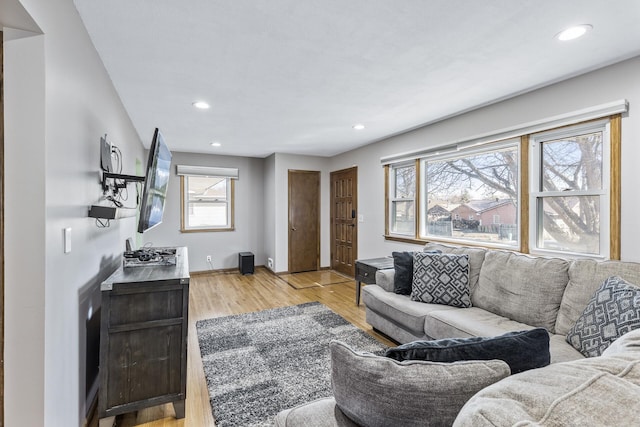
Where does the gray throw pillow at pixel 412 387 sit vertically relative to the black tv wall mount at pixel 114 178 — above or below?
below

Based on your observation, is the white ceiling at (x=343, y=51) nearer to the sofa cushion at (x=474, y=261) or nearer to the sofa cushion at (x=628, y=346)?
the sofa cushion at (x=474, y=261)

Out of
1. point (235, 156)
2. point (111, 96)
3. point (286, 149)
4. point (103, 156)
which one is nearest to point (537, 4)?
point (103, 156)

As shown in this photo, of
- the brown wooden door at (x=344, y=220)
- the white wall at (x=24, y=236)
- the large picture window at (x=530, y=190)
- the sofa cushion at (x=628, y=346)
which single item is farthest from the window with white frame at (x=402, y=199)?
the white wall at (x=24, y=236)

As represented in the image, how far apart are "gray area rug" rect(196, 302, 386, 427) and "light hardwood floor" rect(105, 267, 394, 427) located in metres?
0.08

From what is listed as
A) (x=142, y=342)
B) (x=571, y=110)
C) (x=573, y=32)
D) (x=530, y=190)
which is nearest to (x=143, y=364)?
(x=142, y=342)

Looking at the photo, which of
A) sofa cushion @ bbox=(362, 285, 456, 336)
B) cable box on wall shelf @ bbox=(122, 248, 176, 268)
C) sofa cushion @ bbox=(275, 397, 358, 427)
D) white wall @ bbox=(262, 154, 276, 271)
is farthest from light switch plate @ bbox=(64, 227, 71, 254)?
white wall @ bbox=(262, 154, 276, 271)

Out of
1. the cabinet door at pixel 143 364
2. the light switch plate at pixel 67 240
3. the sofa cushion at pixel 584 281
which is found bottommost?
the cabinet door at pixel 143 364

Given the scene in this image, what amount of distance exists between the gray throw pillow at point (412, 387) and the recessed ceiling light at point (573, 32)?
79.3 inches

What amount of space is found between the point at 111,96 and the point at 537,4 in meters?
2.97

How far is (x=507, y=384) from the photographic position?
57 cm

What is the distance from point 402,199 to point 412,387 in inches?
147

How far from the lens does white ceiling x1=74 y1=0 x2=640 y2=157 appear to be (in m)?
1.56

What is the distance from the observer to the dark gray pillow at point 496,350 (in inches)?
32.4

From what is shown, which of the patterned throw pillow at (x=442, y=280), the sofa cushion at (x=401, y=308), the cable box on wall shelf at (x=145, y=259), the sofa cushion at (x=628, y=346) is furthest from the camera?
the patterned throw pillow at (x=442, y=280)
